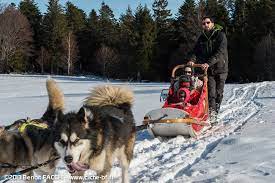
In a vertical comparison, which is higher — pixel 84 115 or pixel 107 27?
pixel 107 27

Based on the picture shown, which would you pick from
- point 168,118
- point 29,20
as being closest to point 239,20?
point 29,20

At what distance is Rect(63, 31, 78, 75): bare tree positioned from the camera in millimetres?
49625

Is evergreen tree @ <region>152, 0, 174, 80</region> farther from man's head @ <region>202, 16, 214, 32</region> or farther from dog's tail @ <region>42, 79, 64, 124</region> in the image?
dog's tail @ <region>42, 79, 64, 124</region>

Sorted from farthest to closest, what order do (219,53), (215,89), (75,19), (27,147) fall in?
(75,19), (215,89), (219,53), (27,147)

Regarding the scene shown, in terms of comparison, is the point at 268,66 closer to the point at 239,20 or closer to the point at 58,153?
the point at 239,20

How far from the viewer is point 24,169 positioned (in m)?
4.14

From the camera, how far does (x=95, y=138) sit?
4031 mm

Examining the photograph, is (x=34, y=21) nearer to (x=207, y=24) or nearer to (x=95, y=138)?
(x=207, y=24)

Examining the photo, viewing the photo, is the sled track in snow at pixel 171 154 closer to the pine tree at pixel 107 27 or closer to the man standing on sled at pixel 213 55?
the man standing on sled at pixel 213 55

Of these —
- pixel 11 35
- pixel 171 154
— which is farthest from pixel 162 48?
pixel 171 154

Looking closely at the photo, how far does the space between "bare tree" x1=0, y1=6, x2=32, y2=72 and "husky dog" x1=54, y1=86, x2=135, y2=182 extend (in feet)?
157

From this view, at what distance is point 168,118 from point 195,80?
1337 mm

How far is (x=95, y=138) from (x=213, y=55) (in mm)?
4618

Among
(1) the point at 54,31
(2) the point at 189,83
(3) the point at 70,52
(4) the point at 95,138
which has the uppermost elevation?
(1) the point at 54,31
